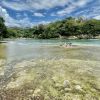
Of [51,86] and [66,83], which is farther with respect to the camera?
[66,83]


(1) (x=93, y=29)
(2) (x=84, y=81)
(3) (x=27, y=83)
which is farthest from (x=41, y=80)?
(1) (x=93, y=29)

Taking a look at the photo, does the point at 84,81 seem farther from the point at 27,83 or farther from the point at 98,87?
the point at 27,83

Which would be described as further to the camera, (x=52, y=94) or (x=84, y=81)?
(x=84, y=81)

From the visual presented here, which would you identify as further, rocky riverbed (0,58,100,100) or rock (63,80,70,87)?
rock (63,80,70,87)

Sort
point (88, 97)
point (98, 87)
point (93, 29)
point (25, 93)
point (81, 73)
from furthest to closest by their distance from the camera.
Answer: point (93, 29), point (81, 73), point (98, 87), point (25, 93), point (88, 97)

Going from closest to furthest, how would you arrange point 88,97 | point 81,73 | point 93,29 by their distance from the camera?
1. point 88,97
2. point 81,73
3. point 93,29

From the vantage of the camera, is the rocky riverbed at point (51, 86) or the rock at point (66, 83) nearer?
the rocky riverbed at point (51, 86)

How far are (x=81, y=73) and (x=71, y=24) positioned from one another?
15864 centimetres

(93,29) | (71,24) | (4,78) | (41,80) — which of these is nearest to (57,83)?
(41,80)

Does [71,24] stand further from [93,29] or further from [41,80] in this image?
[41,80]

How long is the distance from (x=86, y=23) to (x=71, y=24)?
47.5ft

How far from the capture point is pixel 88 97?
10.2 m

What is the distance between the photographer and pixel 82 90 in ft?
37.1

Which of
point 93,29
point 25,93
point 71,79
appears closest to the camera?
point 25,93
